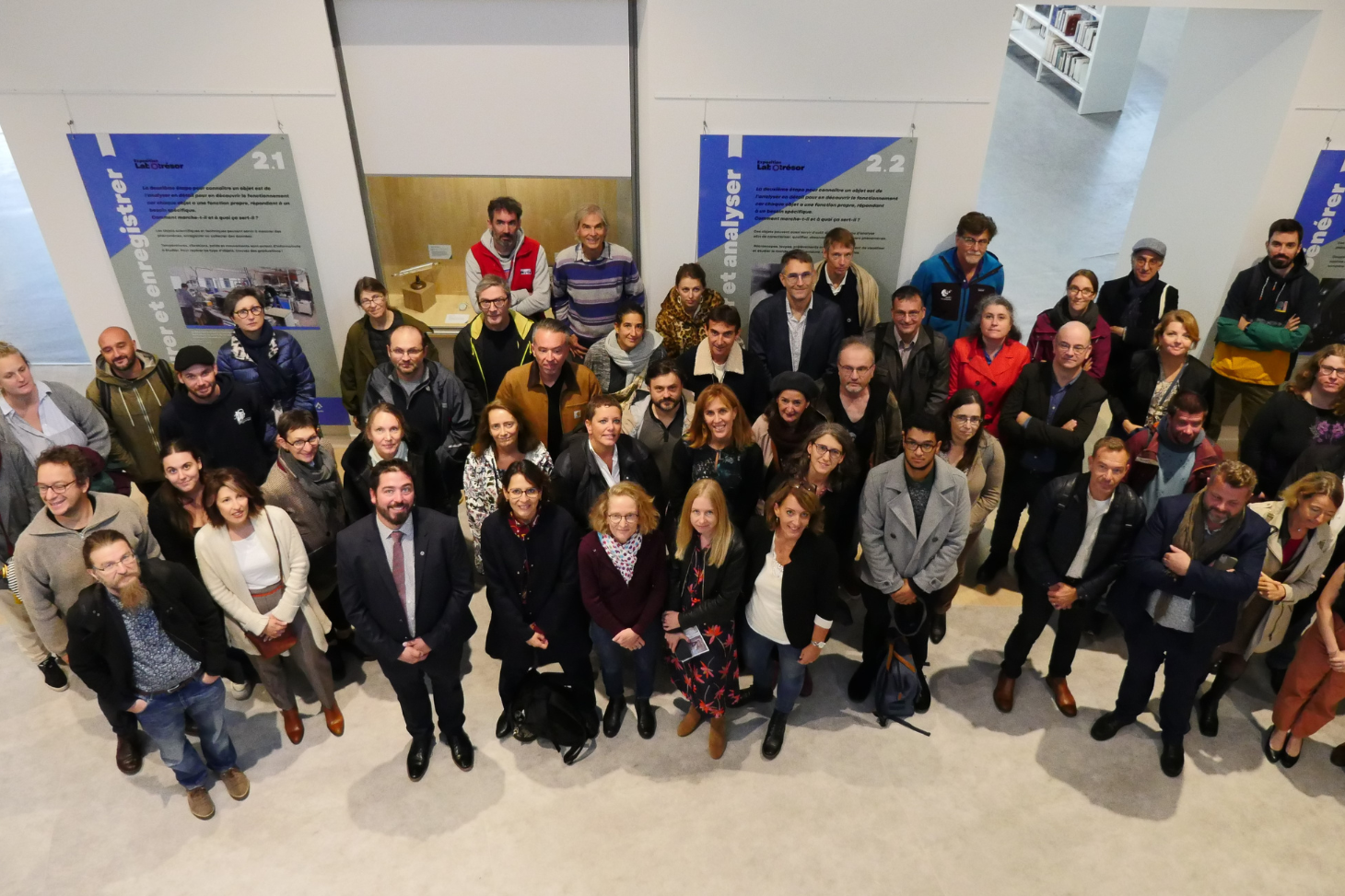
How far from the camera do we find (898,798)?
4.15 m

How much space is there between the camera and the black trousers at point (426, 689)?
13.1ft

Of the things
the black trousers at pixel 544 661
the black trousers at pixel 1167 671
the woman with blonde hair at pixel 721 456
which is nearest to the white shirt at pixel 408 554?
the black trousers at pixel 544 661

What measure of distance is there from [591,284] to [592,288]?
34mm

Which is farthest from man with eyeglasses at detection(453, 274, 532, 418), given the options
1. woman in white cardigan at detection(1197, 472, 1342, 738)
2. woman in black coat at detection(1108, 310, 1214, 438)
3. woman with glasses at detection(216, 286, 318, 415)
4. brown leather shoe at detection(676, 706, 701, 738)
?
woman in white cardigan at detection(1197, 472, 1342, 738)

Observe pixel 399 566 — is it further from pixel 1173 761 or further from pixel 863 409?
pixel 1173 761

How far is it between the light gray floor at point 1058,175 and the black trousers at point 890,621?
5.41 metres

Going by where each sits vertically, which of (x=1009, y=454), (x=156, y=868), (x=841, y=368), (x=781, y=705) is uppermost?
(x=841, y=368)

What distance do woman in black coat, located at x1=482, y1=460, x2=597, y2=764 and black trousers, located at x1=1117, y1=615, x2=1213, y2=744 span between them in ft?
8.96

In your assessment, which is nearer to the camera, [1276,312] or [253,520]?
[253,520]

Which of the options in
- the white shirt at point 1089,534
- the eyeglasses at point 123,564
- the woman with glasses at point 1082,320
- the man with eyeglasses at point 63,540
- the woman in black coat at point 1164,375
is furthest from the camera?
the woman with glasses at point 1082,320

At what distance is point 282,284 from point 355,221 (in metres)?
0.75

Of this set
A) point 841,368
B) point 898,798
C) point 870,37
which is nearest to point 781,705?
point 898,798

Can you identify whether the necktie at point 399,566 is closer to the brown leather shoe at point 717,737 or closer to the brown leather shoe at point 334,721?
the brown leather shoe at point 334,721

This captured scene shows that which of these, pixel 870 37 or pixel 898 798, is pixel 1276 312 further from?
pixel 898 798
